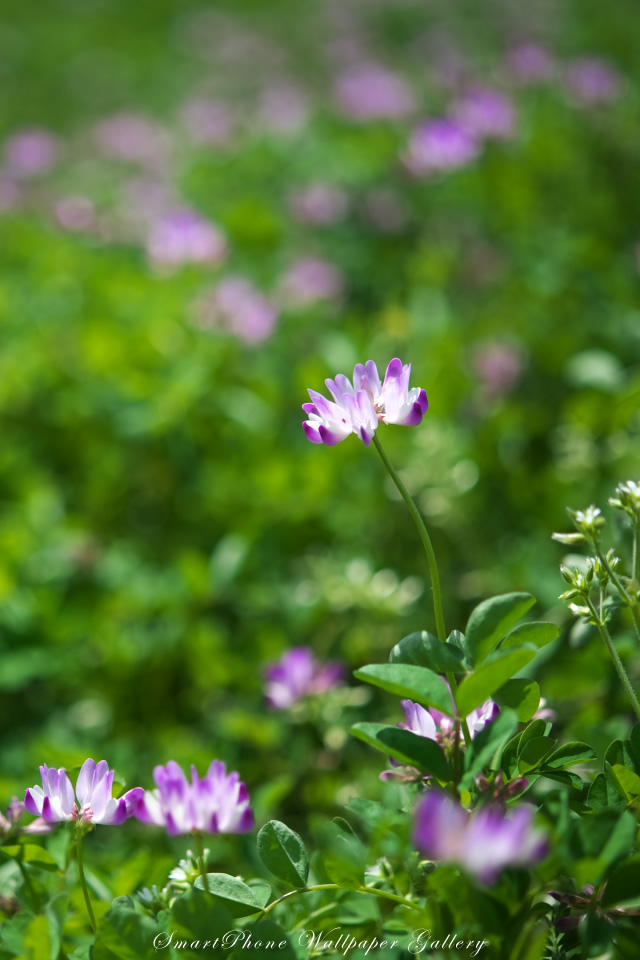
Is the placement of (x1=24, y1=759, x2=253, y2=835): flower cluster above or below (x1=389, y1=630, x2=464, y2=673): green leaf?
below

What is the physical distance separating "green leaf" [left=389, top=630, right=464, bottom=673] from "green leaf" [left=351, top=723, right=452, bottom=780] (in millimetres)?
57

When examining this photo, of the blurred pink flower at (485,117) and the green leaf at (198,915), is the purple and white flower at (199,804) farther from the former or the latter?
the blurred pink flower at (485,117)

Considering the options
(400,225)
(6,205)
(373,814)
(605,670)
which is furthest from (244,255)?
(373,814)

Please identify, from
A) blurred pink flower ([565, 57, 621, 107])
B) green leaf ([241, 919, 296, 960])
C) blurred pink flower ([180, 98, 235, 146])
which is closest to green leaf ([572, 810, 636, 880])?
green leaf ([241, 919, 296, 960])

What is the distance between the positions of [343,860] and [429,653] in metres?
0.19

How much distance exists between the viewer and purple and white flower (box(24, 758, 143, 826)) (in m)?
0.75

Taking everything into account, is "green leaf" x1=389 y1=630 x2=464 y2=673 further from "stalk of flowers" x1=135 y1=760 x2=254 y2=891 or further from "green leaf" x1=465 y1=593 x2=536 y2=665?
"stalk of flowers" x1=135 y1=760 x2=254 y2=891

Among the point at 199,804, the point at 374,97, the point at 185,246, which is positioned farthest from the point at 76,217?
the point at 199,804

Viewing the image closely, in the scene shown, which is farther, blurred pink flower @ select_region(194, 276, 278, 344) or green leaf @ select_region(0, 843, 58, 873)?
blurred pink flower @ select_region(194, 276, 278, 344)

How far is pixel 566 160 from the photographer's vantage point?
2.62m

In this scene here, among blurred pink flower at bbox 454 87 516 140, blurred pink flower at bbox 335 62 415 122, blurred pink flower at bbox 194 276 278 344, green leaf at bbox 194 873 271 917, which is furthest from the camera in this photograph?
blurred pink flower at bbox 335 62 415 122

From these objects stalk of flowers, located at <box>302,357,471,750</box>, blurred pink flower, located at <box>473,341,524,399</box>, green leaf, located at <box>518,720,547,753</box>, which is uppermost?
blurred pink flower, located at <box>473,341,524,399</box>

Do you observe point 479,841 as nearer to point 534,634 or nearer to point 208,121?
point 534,634

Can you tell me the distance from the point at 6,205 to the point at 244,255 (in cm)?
133
